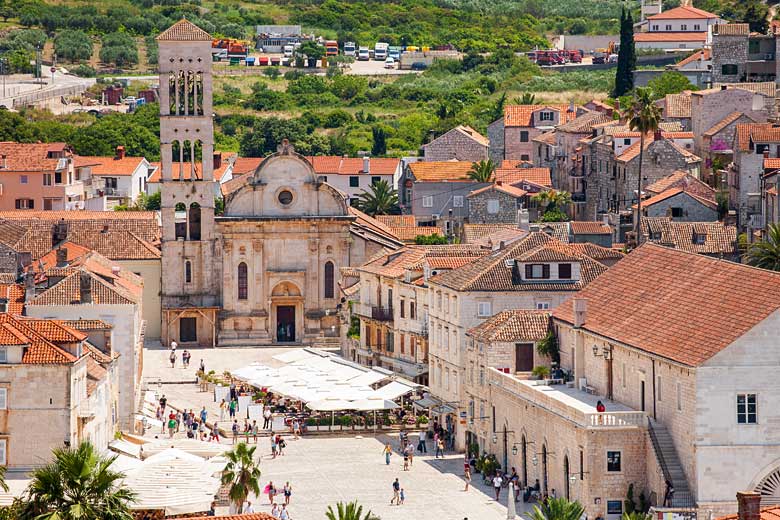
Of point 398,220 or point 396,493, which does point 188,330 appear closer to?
point 398,220

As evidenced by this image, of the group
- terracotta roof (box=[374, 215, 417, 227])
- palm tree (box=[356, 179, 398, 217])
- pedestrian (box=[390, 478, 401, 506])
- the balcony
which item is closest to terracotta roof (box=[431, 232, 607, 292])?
the balcony

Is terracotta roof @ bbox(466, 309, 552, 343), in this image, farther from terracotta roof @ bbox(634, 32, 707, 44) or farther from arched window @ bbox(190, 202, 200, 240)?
terracotta roof @ bbox(634, 32, 707, 44)

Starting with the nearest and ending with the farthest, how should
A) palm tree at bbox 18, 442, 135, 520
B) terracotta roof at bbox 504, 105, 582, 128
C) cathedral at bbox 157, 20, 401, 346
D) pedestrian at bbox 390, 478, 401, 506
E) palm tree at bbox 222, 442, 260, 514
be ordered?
1. palm tree at bbox 18, 442, 135, 520
2. palm tree at bbox 222, 442, 260, 514
3. pedestrian at bbox 390, 478, 401, 506
4. cathedral at bbox 157, 20, 401, 346
5. terracotta roof at bbox 504, 105, 582, 128

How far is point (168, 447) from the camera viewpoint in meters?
85.2

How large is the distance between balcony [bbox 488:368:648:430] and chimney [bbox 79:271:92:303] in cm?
1672

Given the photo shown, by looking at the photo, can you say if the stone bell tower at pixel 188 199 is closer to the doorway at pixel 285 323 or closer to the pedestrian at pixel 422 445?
the doorway at pixel 285 323

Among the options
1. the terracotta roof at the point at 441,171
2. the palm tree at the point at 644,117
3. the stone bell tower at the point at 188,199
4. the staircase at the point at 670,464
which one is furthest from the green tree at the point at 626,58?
the staircase at the point at 670,464

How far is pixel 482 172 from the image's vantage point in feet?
491

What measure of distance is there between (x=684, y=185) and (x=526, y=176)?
926 inches

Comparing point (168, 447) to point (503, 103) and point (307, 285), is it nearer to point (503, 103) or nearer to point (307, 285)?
point (307, 285)

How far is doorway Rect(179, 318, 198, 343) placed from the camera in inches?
5128

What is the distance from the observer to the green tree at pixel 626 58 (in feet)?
546

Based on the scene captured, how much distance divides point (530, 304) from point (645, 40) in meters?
103

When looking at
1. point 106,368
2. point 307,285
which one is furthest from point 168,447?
point 307,285
